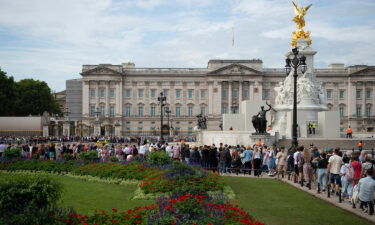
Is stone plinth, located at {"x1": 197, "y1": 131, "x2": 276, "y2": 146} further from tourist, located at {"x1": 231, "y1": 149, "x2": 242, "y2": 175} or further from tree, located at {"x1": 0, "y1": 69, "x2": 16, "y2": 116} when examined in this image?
tree, located at {"x1": 0, "y1": 69, "x2": 16, "y2": 116}

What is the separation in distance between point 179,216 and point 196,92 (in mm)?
78303

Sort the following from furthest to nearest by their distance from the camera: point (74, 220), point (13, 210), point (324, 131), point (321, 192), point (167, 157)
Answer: point (324, 131) < point (167, 157) < point (321, 192) < point (13, 210) < point (74, 220)

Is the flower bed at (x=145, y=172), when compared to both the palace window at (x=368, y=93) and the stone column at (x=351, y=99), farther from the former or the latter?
the palace window at (x=368, y=93)

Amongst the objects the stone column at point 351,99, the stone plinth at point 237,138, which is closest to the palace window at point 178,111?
the stone column at point 351,99

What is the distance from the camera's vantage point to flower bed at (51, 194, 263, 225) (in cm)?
809

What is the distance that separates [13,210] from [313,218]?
6874 mm

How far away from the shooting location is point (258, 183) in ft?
55.4

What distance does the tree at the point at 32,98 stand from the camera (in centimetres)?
8038

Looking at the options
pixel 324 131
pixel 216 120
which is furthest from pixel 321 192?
pixel 216 120

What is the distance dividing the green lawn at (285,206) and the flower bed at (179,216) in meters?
1.92

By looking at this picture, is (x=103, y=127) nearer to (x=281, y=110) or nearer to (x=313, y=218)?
(x=281, y=110)

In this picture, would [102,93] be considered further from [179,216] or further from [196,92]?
[179,216]

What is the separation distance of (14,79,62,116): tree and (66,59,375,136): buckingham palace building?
6.73 m

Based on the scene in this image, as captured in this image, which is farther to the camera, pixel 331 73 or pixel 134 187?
pixel 331 73
